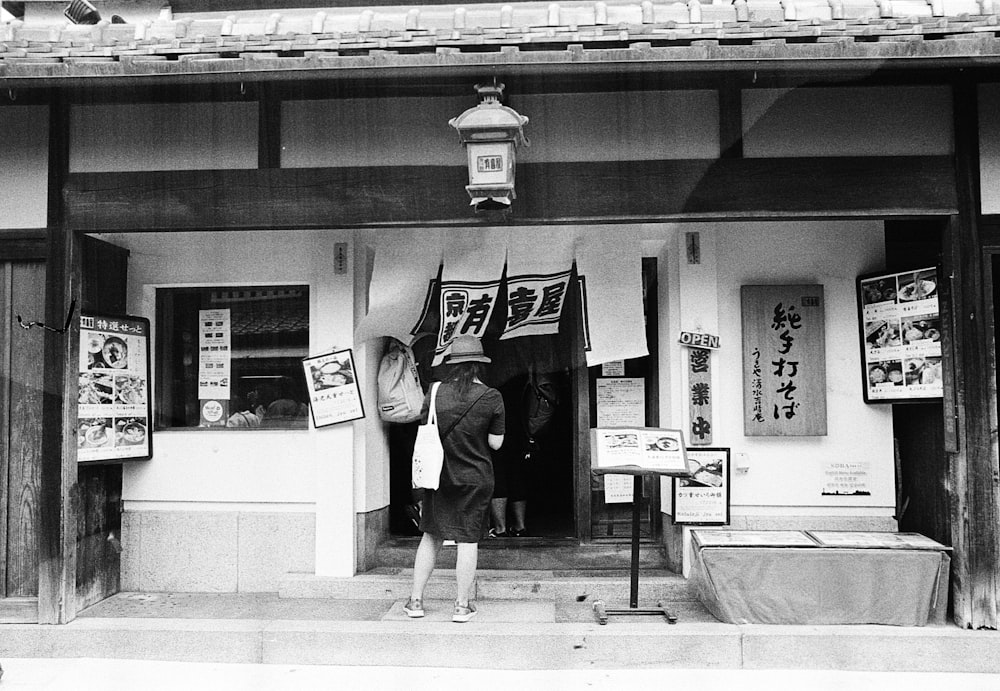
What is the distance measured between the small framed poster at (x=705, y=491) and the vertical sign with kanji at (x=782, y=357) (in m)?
0.37

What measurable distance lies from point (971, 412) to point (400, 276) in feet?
14.2

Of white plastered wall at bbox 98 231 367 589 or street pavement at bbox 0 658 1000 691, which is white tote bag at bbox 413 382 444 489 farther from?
street pavement at bbox 0 658 1000 691

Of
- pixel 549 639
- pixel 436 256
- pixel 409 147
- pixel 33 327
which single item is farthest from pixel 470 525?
pixel 33 327

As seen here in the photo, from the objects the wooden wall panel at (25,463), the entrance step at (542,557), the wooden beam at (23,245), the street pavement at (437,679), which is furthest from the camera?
the entrance step at (542,557)

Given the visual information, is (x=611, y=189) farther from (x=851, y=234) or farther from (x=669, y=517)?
(x=669, y=517)

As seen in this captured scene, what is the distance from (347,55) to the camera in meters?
4.78

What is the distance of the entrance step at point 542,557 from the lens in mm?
6688

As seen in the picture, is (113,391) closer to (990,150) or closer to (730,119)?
(730,119)

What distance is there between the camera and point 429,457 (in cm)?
556

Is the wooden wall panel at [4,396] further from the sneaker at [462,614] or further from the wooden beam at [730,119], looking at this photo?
the wooden beam at [730,119]

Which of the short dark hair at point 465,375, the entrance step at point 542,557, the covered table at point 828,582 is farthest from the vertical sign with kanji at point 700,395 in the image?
the short dark hair at point 465,375

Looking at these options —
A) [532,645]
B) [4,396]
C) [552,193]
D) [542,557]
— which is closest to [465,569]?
[532,645]

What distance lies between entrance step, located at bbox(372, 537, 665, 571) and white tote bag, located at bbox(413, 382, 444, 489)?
1374 millimetres

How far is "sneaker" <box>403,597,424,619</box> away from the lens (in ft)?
18.4
